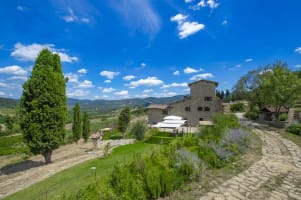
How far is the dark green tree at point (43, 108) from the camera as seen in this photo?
10.8 meters

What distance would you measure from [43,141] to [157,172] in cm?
1040

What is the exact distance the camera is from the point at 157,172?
3.82 m

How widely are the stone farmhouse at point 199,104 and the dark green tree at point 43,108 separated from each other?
20.8 meters

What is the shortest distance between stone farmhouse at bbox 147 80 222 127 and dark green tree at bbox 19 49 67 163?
68.2 ft

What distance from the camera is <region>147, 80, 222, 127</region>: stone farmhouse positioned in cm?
2727

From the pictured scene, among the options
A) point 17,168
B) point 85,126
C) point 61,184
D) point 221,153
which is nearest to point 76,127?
point 85,126

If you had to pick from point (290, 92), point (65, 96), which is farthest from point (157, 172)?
point (290, 92)

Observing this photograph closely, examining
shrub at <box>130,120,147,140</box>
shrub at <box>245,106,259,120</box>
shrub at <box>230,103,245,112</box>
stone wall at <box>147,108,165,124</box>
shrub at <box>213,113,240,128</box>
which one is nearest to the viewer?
shrub at <box>213,113,240,128</box>

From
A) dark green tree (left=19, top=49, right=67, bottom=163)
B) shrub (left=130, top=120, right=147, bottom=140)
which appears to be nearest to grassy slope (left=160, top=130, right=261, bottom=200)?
dark green tree (left=19, top=49, right=67, bottom=163)

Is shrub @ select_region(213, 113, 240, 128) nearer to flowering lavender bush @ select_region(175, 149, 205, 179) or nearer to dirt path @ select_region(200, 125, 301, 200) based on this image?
dirt path @ select_region(200, 125, 301, 200)

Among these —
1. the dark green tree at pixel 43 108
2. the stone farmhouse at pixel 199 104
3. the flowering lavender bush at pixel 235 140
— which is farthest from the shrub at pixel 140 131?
the flowering lavender bush at pixel 235 140

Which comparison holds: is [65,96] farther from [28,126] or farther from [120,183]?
[120,183]

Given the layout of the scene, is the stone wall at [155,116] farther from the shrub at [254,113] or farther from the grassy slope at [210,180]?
the grassy slope at [210,180]

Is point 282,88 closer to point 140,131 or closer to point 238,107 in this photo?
point 140,131
